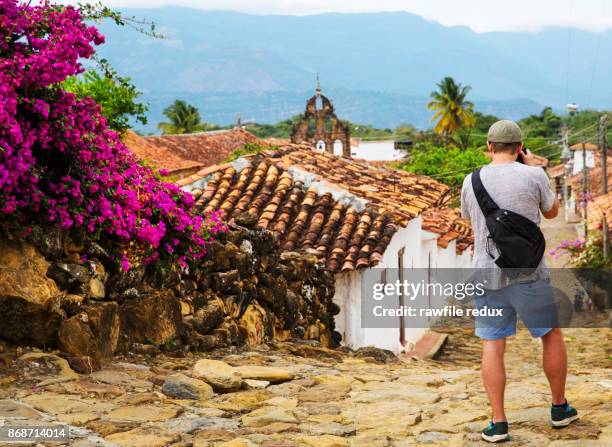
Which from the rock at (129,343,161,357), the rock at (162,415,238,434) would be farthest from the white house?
the rock at (162,415,238,434)

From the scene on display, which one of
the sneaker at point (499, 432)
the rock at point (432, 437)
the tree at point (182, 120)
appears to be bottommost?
the rock at point (432, 437)

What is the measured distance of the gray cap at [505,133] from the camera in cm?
483

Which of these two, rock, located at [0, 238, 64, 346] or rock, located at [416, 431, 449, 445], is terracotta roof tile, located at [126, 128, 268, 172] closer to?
rock, located at [0, 238, 64, 346]

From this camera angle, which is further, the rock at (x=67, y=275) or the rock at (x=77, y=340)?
the rock at (x=67, y=275)

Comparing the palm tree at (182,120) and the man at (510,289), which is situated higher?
the palm tree at (182,120)

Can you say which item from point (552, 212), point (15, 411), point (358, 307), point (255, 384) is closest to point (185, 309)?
point (255, 384)

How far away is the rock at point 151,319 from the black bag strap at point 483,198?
10.3 feet

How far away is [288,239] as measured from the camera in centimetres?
1254

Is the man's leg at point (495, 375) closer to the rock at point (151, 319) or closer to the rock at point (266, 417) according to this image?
the rock at point (266, 417)

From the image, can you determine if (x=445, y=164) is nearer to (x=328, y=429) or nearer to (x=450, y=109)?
(x=450, y=109)

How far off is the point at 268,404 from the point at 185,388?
58 cm

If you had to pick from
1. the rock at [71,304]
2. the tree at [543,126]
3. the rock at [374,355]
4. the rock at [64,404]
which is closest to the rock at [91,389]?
the rock at [64,404]

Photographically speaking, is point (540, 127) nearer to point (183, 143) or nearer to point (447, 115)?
point (447, 115)

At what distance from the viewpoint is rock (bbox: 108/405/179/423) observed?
512cm
